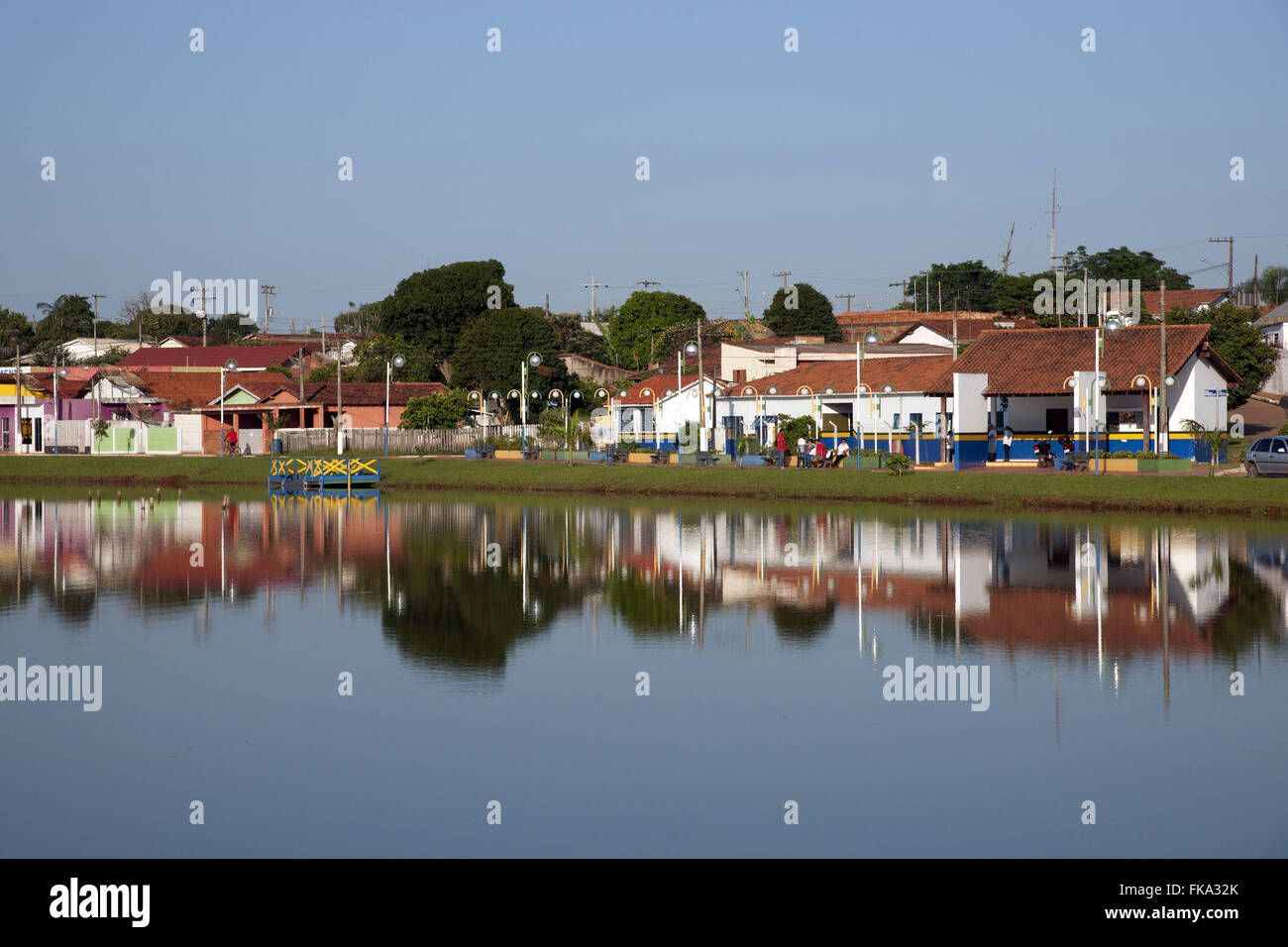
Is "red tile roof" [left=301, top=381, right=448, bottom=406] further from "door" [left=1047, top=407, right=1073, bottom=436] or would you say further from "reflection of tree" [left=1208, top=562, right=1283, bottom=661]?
"reflection of tree" [left=1208, top=562, right=1283, bottom=661]

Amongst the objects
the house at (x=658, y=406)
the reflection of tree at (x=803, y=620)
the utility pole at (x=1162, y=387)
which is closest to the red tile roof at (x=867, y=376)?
the house at (x=658, y=406)

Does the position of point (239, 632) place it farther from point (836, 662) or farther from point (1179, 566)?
point (1179, 566)

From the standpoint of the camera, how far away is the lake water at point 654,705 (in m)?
10.8

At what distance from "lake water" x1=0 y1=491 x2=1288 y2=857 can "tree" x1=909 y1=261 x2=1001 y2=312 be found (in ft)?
327

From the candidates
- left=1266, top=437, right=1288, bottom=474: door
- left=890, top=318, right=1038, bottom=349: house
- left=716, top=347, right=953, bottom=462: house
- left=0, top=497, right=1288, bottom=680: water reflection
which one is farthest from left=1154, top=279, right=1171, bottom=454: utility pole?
left=890, top=318, right=1038, bottom=349: house

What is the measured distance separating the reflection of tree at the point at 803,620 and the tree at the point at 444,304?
69.3 m

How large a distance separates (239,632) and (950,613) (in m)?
10.4

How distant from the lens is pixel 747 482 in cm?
4641

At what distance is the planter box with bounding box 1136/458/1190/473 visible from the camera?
42.4 metres

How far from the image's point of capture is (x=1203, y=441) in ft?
153

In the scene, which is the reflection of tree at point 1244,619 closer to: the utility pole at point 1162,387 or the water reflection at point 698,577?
the water reflection at point 698,577

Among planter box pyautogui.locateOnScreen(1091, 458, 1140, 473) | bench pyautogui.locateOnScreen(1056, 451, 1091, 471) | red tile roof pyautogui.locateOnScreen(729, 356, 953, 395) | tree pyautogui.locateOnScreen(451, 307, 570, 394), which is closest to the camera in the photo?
planter box pyautogui.locateOnScreen(1091, 458, 1140, 473)

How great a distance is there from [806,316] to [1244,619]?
96.8m
